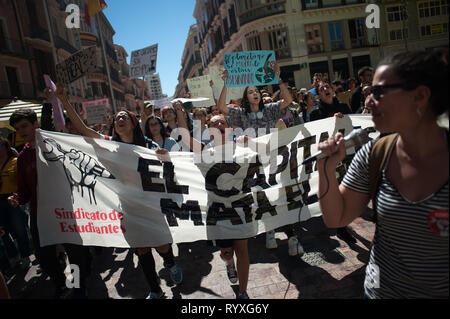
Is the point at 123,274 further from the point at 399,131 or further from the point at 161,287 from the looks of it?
the point at 399,131

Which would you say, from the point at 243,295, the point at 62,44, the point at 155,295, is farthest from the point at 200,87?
the point at 62,44

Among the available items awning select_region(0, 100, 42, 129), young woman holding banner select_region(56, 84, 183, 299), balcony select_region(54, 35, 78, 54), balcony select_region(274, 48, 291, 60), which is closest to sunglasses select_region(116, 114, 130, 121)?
young woman holding banner select_region(56, 84, 183, 299)

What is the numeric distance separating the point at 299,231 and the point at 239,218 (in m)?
1.66

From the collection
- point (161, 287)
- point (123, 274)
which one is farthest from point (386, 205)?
point (123, 274)

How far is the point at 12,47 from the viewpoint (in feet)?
72.7

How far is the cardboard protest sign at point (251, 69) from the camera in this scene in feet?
21.5

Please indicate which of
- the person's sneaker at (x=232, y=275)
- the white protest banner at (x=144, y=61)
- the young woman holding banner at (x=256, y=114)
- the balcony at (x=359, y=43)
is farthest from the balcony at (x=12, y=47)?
the balcony at (x=359, y=43)

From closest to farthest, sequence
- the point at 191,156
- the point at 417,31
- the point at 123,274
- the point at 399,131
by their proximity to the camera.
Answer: the point at 399,131
the point at 191,156
the point at 123,274
the point at 417,31

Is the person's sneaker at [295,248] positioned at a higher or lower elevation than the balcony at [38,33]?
lower

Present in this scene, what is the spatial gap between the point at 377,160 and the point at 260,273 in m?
2.44

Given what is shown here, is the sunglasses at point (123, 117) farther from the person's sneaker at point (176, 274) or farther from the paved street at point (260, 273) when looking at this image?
the paved street at point (260, 273)

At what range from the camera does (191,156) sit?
3.51 m

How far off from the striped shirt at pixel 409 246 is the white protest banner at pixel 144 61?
11759 millimetres

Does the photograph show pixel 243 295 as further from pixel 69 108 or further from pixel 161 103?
pixel 161 103
